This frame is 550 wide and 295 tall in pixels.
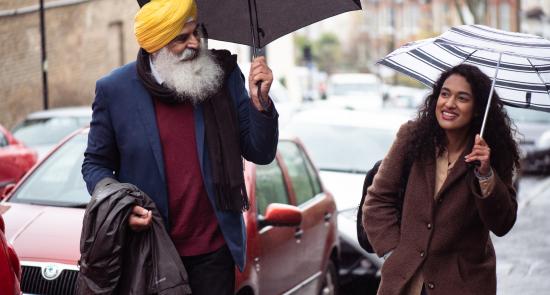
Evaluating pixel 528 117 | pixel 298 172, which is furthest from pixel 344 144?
pixel 528 117

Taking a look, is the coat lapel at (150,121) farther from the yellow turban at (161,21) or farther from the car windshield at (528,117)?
the car windshield at (528,117)

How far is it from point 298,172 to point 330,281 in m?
0.90

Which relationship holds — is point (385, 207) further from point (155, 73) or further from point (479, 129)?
point (155, 73)

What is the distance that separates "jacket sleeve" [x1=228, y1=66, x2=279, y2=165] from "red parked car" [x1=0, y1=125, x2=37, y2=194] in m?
7.33

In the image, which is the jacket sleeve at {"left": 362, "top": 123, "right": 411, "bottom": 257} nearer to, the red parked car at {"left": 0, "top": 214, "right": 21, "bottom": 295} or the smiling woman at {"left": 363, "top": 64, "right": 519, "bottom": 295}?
the smiling woman at {"left": 363, "top": 64, "right": 519, "bottom": 295}

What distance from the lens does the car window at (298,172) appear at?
24.5ft

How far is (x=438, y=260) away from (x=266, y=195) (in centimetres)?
261

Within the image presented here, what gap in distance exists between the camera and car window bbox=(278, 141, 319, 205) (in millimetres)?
7470

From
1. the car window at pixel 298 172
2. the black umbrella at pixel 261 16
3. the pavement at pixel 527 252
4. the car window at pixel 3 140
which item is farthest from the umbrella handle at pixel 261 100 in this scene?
the car window at pixel 3 140

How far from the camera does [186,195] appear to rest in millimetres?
3846

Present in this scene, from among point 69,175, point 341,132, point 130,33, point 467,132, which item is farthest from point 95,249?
point 130,33

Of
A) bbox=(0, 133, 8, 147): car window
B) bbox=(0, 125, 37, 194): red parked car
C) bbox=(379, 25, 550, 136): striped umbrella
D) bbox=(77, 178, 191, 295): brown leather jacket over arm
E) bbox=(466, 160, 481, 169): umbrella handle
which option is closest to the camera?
bbox=(77, 178, 191, 295): brown leather jacket over arm

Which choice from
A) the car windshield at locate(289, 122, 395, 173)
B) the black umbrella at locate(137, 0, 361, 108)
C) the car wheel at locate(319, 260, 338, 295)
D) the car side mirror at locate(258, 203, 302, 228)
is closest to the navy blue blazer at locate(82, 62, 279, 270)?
the black umbrella at locate(137, 0, 361, 108)

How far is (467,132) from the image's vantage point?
14.4 feet
